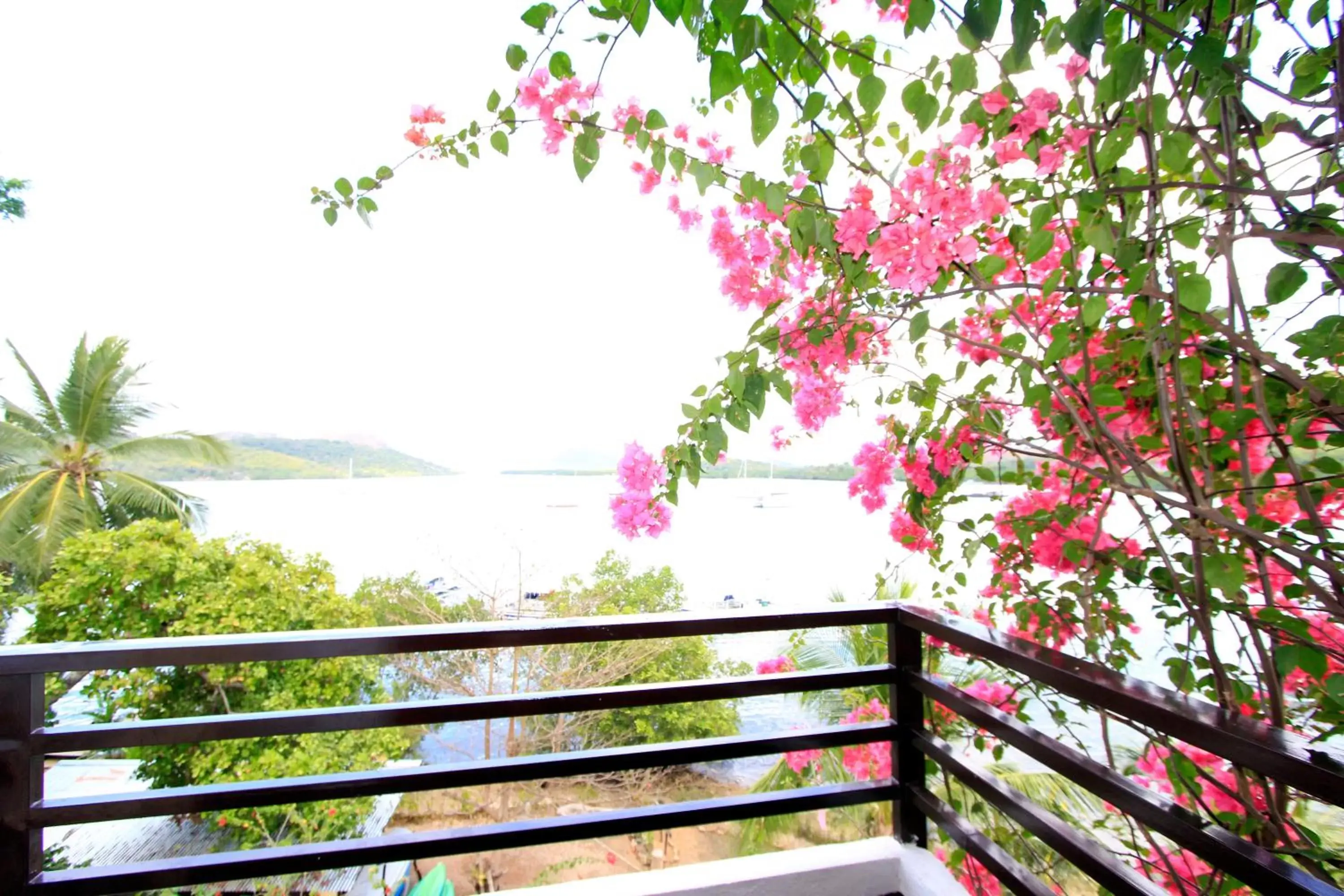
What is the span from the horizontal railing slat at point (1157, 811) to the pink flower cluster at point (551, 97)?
49.6 inches

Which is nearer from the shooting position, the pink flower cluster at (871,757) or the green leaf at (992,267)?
the green leaf at (992,267)

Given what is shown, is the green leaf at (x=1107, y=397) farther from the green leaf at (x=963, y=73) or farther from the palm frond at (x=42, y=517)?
the palm frond at (x=42, y=517)

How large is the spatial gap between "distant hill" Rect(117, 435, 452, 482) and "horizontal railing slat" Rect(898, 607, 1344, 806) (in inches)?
356

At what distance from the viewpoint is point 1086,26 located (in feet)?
1.80

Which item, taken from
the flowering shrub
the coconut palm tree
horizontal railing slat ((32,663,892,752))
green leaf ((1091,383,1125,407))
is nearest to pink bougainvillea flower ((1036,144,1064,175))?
the flowering shrub

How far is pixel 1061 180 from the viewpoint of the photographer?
1034 millimetres

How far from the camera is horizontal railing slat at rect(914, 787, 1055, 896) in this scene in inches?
40.4

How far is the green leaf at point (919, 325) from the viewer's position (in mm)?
913

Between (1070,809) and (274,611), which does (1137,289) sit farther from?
(274,611)

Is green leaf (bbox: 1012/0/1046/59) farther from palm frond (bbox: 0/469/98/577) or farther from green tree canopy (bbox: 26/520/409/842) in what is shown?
palm frond (bbox: 0/469/98/577)

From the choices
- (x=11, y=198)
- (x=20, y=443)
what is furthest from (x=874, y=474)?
(x=20, y=443)

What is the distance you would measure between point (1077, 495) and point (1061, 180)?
2.04 feet

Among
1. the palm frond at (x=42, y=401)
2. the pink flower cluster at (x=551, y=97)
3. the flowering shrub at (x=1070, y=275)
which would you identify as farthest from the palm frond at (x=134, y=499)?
the pink flower cluster at (x=551, y=97)

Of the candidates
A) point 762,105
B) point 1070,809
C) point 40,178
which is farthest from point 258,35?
point 1070,809
